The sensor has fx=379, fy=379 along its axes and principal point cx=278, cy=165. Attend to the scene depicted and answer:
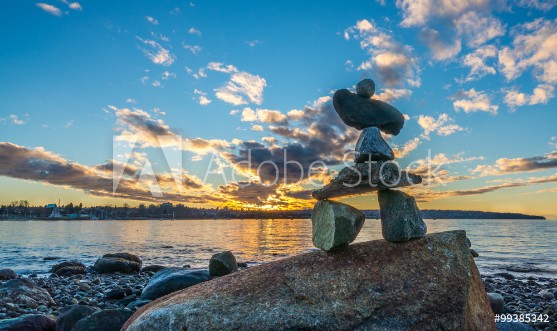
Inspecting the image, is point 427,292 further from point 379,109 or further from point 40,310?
point 40,310

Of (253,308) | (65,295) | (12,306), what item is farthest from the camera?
(65,295)

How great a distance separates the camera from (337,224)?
23.4ft

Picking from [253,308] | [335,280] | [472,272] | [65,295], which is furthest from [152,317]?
[65,295]

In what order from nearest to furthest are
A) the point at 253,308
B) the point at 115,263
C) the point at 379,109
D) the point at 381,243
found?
the point at 253,308, the point at 381,243, the point at 379,109, the point at 115,263

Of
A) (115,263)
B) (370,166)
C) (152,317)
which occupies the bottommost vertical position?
(115,263)

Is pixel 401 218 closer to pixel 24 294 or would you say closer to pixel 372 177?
pixel 372 177

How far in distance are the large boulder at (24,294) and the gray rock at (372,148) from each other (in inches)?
454

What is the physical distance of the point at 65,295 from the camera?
14812 mm

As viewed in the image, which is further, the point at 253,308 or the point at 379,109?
the point at 379,109

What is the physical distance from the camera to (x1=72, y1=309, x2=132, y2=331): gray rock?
8.03 meters

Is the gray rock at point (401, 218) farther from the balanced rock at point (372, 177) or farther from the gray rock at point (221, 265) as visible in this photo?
the gray rock at point (221, 265)

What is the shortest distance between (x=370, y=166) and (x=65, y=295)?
536 inches

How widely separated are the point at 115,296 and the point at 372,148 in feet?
38.4

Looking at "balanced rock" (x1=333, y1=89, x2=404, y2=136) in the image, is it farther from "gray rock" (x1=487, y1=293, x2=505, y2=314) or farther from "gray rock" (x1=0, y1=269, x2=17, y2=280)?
"gray rock" (x1=0, y1=269, x2=17, y2=280)
